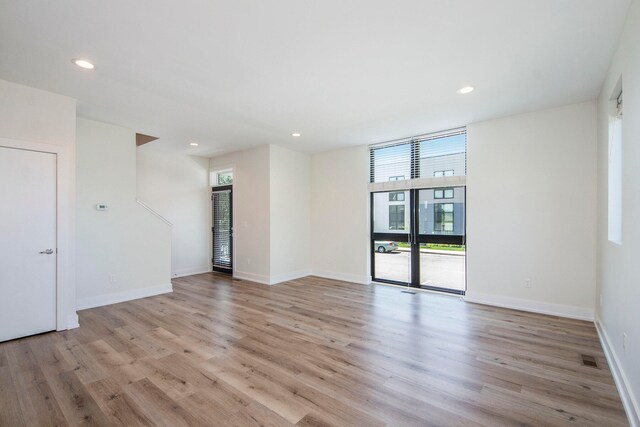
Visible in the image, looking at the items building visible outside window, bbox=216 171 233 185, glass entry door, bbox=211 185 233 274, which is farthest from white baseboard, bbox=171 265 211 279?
building visible outside window, bbox=216 171 233 185

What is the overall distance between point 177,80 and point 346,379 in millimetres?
3437

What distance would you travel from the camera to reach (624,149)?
2346 mm

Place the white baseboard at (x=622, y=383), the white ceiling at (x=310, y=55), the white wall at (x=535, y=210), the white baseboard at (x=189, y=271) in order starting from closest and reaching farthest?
the white baseboard at (x=622, y=383), the white ceiling at (x=310, y=55), the white wall at (x=535, y=210), the white baseboard at (x=189, y=271)

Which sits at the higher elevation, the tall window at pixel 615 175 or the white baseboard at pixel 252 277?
the tall window at pixel 615 175

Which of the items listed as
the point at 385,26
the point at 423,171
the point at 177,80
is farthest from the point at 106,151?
the point at 423,171

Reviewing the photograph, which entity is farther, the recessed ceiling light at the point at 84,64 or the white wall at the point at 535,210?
the white wall at the point at 535,210

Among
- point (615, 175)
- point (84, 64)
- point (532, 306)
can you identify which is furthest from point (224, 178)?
point (615, 175)

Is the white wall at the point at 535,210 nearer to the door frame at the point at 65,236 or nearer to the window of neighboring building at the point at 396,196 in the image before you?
the window of neighboring building at the point at 396,196

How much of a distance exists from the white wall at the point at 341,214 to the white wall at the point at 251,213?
1.27 meters

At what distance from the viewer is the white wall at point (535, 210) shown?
3830 millimetres

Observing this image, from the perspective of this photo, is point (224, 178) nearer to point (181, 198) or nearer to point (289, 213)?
point (181, 198)

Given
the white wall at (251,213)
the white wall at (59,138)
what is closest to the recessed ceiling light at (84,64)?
the white wall at (59,138)

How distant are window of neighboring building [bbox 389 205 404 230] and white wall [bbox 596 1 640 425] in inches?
120

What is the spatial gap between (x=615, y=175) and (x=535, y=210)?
125cm
